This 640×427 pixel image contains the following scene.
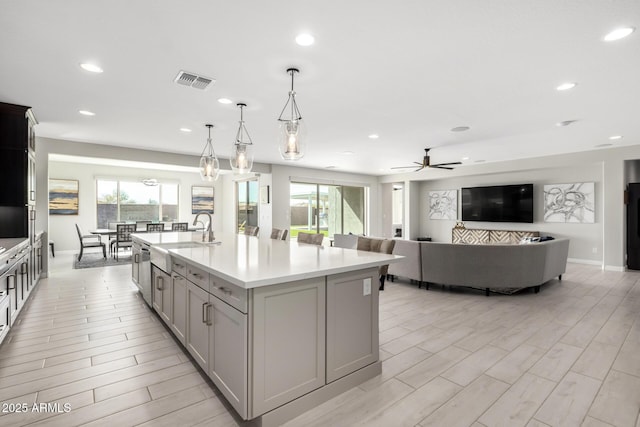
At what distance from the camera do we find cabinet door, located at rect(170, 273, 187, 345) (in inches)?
99.0

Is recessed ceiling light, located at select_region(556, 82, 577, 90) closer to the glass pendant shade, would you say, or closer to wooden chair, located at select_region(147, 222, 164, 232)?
the glass pendant shade

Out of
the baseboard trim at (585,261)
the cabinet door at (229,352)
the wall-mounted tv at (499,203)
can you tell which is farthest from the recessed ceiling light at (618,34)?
the baseboard trim at (585,261)

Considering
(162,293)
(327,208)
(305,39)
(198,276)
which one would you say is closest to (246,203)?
(327,208)

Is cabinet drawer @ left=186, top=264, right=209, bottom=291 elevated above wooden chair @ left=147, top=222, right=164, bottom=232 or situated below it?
below

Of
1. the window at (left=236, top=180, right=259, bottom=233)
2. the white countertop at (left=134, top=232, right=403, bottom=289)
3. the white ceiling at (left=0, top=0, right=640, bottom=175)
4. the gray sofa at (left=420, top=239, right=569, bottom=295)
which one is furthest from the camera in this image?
the window at (left=236, top=180, right=259, bottom=233)

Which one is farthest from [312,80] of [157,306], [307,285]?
[157,306]

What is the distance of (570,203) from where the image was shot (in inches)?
286

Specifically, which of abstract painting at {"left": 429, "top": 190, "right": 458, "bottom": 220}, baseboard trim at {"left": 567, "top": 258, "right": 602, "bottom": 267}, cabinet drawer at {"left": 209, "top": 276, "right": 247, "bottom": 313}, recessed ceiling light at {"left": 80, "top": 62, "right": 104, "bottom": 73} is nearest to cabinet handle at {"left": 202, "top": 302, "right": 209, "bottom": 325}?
cabinet drawer at {"left": 209, "top": 276, "right": 247, "bottom": 313}

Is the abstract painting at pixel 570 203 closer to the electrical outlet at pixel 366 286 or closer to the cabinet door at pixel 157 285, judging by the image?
the electrical outlet at pixel 366 286

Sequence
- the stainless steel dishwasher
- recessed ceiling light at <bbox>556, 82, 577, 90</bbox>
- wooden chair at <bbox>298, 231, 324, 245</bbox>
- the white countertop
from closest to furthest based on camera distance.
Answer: the white countertop
recessed ceiling light at <bbox>556, 82, 577, 90</bbox>
the stainless steel dishwasher
wooden chair at <bbox>298, 231, 324, 245</bbox>

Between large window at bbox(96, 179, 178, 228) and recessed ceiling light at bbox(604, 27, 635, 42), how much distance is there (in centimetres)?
1082

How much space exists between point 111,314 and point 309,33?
3.62m

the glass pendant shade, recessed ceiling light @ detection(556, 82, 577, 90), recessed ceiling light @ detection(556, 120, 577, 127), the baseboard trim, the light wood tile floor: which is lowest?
the light wood tile floor

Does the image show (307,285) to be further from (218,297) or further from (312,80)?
(312,80)
